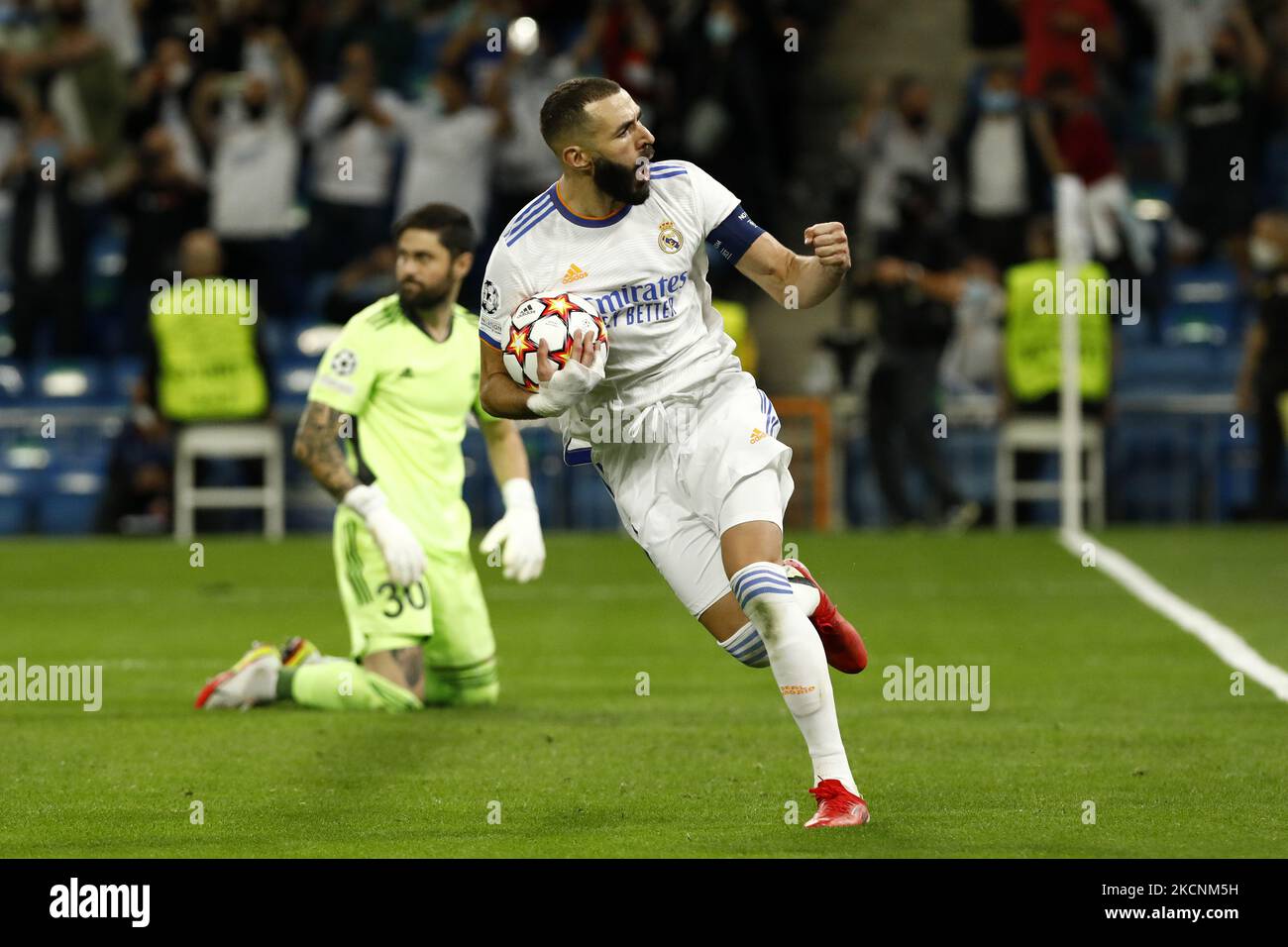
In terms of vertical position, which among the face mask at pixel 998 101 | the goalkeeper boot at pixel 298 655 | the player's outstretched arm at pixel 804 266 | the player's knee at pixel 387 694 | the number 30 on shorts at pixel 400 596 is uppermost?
the face mask at pixel 998 101

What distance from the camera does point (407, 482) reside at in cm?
1020

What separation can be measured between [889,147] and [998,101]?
3.62 feet

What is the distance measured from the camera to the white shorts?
24.1ft

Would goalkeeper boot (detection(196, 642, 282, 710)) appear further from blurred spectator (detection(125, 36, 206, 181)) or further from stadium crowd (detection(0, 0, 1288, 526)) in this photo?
blurred spectator (detection(125, 36, 206, 181))

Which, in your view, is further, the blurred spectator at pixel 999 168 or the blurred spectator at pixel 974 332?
the blurred spectator at pixel 999 168

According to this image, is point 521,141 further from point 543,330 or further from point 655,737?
point 543,330

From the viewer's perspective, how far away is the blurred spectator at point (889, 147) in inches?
830

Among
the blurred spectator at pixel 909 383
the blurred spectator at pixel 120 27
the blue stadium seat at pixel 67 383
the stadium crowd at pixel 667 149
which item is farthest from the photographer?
the blurred spectator at pixel 120 27

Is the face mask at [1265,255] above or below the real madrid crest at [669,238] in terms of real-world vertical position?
above

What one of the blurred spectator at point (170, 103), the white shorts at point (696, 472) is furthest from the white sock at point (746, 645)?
the blurred spectator at point (170, 103)

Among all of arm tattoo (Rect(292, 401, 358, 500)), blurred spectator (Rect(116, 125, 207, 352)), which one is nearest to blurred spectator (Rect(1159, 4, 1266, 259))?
blurred spectator (Rect(116, 125, 207, 352))

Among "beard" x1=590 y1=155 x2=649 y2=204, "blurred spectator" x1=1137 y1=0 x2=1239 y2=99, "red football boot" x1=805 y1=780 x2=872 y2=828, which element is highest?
"blurred spectator" x1=1137 y1=0 x2=1239 y2=99

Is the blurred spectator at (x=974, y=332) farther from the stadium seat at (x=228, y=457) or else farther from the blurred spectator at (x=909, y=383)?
the stadium seat at (x=228, y=457)

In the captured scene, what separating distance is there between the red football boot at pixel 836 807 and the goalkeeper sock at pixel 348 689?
3.50 meters
